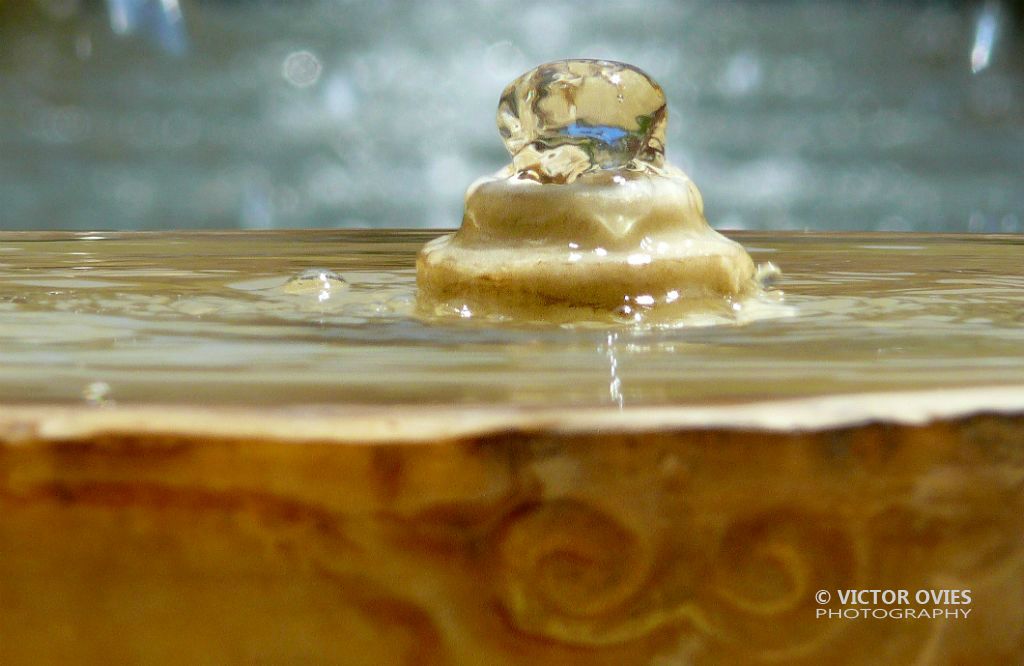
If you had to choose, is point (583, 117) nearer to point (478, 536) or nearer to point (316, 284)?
point (316, 284)

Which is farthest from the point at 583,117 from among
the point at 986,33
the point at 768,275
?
the point at 986,33

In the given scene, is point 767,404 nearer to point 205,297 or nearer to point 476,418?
point 476,418

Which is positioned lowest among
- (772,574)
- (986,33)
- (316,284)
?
(772,574)

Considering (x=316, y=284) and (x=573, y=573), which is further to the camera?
(x=316, y=284)

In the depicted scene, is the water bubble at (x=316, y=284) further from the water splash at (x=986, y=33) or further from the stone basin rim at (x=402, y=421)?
the water splash at (x=986, y=33)

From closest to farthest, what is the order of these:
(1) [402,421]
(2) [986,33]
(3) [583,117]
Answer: (1) [402,421], (3) [583,117], (2) [986,33]

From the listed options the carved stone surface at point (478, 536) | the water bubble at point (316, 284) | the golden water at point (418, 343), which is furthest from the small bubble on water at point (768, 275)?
the carved stone surface at point (478, 536)
